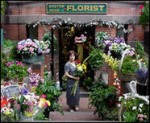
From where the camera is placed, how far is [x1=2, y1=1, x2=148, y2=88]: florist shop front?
36.2 ft

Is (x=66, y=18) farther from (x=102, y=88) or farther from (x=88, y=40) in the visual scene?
(x=102, y=88)

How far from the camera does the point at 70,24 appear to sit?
1106cm

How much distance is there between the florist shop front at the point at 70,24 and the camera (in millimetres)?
11023

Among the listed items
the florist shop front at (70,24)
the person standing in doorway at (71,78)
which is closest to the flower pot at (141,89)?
the person standing in doorway at (71,78)

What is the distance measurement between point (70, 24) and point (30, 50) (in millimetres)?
2751

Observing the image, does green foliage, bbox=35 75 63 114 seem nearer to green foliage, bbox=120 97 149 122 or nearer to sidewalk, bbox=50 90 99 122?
sidewalk, bbox=50 90 99 122

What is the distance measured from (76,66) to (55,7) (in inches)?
136

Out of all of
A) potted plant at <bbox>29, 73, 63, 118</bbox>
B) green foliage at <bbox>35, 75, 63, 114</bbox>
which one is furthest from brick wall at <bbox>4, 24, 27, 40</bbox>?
green foliage at <bbox>35, 75, 63, 114</bbox>

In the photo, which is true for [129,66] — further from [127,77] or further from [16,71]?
[16,71]

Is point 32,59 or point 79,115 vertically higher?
point 32,59

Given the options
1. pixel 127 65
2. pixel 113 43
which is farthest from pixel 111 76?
pixel 127 65

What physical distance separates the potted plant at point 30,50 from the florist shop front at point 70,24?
2001 millimetres

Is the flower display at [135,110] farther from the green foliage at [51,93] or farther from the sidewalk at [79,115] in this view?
the green foliage at [51,93]

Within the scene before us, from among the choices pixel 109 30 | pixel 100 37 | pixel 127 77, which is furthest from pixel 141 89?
pixel 109 30
